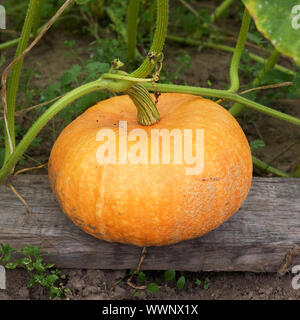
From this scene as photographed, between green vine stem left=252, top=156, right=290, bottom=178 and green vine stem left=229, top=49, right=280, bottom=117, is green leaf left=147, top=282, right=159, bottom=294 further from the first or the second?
green vine stem left=229, top=49, right=280, bottom=117

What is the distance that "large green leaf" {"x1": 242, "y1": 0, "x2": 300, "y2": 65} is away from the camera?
115 cm

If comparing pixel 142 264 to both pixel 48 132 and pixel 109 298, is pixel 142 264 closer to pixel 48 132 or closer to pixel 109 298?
pixel 109 298

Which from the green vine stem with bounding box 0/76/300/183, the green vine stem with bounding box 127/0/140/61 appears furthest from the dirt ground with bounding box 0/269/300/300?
the green vine stem with bounding box 127/0/140/61

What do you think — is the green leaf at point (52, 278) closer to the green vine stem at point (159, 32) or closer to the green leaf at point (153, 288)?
the green leaf at point (153, 288)

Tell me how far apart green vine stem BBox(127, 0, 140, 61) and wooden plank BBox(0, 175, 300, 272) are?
0.87 metres

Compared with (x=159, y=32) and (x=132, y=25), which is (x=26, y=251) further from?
(x=132, y=25)

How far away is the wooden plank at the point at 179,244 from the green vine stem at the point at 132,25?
866 mm

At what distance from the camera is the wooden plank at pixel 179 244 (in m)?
1.55

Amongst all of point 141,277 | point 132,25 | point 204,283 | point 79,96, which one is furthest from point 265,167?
point 79,96

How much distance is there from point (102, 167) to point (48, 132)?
900 mm

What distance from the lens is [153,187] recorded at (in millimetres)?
1349

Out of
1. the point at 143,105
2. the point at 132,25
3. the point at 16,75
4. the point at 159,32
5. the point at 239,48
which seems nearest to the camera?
the point at 159,32

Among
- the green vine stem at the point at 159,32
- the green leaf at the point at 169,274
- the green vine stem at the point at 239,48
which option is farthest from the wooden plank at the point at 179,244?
the green vine stem at the point at 159,32

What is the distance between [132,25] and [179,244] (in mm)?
985
